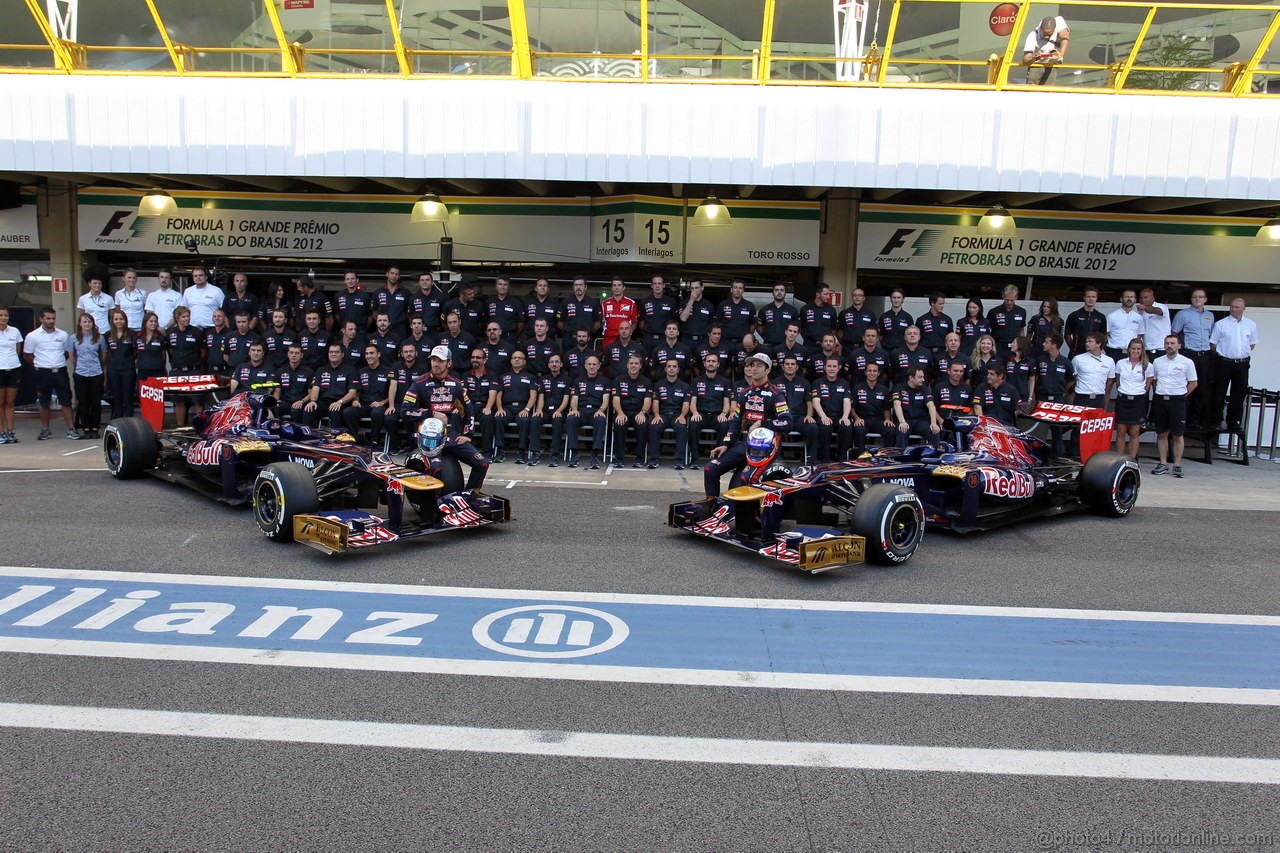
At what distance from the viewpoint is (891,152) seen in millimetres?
12984

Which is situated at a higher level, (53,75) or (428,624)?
(53,75)

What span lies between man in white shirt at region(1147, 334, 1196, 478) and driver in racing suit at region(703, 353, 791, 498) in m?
7.01

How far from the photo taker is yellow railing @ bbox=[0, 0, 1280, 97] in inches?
525

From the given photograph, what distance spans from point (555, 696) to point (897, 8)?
12010 millimetres

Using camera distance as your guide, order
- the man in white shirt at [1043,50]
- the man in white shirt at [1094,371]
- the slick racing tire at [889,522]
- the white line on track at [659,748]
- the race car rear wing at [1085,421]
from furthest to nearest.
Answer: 1. the man in white shirt at [1043,50]
2. the man in white shirt at [1094,371]
3. the race car rear wing at [1085,421]
4. the slick racing tire at [889,522]
5. the white line on track at [659,748]

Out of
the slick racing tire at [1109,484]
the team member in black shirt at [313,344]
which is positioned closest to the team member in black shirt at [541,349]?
the team member in black shirt at [313,344]

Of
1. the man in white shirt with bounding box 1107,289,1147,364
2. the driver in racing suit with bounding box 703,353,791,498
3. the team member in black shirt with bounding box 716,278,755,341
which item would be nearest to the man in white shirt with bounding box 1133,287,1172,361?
the man in white shirt with bounding box 1107,289,1147,364

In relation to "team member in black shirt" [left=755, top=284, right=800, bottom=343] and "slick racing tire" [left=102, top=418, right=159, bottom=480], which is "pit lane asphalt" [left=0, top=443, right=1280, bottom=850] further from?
"team member in black shirt" [left=755, top=284, right=800, bottom=343]

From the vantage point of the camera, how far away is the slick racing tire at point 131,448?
32.9ft

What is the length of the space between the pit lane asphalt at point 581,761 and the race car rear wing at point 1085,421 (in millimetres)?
3114

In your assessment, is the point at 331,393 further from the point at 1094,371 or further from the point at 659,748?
the point at 1094,371

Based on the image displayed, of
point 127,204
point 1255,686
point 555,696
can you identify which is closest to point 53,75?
point 127,204

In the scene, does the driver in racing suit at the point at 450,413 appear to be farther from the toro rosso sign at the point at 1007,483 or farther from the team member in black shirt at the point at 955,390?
the team member in black shirt at the point at 955,390

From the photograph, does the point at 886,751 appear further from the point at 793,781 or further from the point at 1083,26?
the point at 1083,26
